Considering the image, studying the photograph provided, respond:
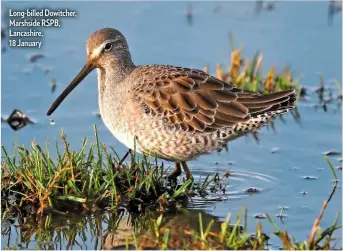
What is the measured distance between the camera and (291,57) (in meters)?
10.1

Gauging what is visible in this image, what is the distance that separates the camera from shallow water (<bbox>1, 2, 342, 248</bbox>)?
723cm

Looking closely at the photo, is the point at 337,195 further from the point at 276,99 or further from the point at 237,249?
the point at 237,249

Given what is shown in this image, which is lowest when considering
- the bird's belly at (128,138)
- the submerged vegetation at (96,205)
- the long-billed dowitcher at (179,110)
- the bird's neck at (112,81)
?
the submerged vegetation at (96,205)

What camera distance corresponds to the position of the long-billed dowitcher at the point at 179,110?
22.9 feet

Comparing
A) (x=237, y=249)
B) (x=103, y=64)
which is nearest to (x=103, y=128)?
(x=103, y=64)

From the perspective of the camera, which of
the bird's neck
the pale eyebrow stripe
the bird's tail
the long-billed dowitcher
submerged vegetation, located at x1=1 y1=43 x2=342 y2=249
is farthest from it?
the pale eyebrow stripe

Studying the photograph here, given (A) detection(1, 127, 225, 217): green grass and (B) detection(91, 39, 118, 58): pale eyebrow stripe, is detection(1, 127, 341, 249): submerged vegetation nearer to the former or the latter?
(A) detection(1, 127, 225, 217): green grass

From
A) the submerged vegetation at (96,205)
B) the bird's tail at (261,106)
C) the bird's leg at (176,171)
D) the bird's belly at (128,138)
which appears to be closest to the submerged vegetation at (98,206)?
the submerged vegetation at (96,205)

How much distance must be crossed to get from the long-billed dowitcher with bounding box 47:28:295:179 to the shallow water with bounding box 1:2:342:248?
0.54 metres

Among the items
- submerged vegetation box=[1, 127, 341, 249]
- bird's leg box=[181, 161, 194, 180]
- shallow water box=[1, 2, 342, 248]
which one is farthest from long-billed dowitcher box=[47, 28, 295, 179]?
shallow water box=[1, 2, 342, 248]

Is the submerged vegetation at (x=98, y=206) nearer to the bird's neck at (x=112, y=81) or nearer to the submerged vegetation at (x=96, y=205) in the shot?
the submerged vegetation at (x=96, y=205)

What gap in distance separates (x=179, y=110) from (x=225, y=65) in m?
2.98

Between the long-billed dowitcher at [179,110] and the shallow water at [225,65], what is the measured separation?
1.76 ft

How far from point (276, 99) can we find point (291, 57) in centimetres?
301
